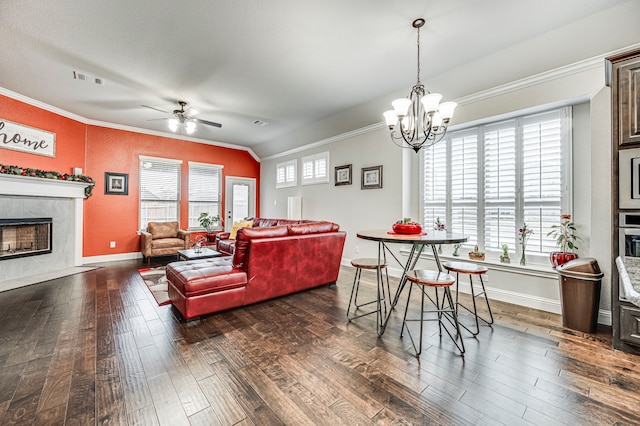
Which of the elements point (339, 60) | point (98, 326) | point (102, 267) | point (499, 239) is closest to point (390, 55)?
point (339, 60)

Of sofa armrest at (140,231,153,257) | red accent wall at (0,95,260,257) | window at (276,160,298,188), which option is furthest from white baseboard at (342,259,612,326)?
red accent wall at (0,95,260,257)

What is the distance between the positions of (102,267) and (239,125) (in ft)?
12.8

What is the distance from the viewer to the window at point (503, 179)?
315cm

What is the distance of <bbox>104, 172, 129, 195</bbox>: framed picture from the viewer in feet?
18.8

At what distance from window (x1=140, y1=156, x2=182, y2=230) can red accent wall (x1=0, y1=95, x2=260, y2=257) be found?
12cm

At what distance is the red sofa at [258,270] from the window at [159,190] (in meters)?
3.88

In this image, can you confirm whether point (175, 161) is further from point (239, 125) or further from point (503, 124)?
point (503, 124)

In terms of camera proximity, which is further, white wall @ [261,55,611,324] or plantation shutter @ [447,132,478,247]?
plantation shutter @ [447,132,478,247]

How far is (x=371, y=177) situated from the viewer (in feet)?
16.0

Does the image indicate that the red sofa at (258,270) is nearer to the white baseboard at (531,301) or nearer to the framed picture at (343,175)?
the framed picture at (343,175)

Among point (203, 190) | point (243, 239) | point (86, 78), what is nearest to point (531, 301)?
point (243, 239)

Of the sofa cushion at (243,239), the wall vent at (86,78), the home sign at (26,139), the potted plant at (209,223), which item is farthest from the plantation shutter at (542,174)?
the home sign at (26,139)

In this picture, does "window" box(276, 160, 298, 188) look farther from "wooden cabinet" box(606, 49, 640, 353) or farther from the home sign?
"wooden cabinet" box(606, 49, 640, 353)

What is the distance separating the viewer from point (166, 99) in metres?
4.45
